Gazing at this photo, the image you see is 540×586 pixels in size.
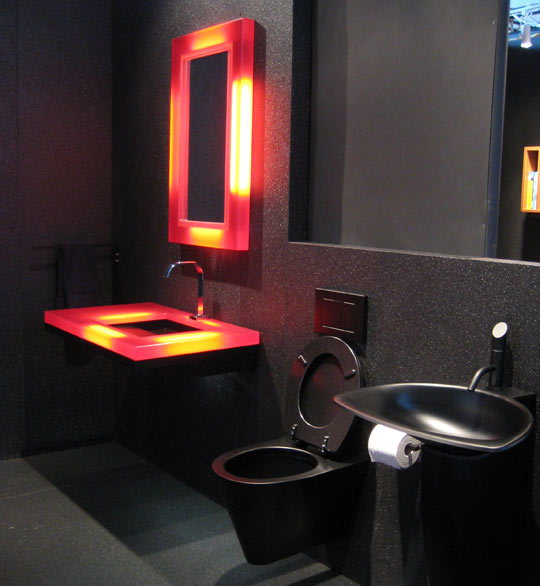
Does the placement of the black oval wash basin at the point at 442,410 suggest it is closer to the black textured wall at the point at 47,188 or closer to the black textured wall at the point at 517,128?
the black textured wall at the point at 47,188

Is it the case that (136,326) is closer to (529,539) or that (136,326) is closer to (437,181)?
(437,181)

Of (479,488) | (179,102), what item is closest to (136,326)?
(179,102)

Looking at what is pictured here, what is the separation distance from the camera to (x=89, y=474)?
3455 millimetres

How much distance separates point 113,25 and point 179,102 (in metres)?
Result: 0.77

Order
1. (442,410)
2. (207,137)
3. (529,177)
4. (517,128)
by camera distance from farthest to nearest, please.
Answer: (517,128)
(529,177)
(207,137)
(442,410)

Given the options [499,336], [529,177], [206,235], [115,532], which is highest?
[529,177]

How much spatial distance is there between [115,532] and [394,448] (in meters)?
1.29

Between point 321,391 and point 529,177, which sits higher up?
point 529,177

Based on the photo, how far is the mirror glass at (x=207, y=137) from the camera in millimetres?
3012

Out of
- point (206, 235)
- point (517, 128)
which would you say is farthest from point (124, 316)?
point (517, 128)

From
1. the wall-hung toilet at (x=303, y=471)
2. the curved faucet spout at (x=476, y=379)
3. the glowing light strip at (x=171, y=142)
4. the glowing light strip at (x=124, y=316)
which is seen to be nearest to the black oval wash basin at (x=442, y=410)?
the curved faucet spout at (x=476, y=379)

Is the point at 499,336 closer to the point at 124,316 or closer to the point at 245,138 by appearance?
the point at 245,138

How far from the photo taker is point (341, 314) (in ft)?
8.34

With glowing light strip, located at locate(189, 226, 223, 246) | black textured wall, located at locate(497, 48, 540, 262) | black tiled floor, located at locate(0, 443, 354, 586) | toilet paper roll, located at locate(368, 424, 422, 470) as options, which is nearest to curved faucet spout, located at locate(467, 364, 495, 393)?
toilet paper roll, located at locate(368, 424, 422, 470)
